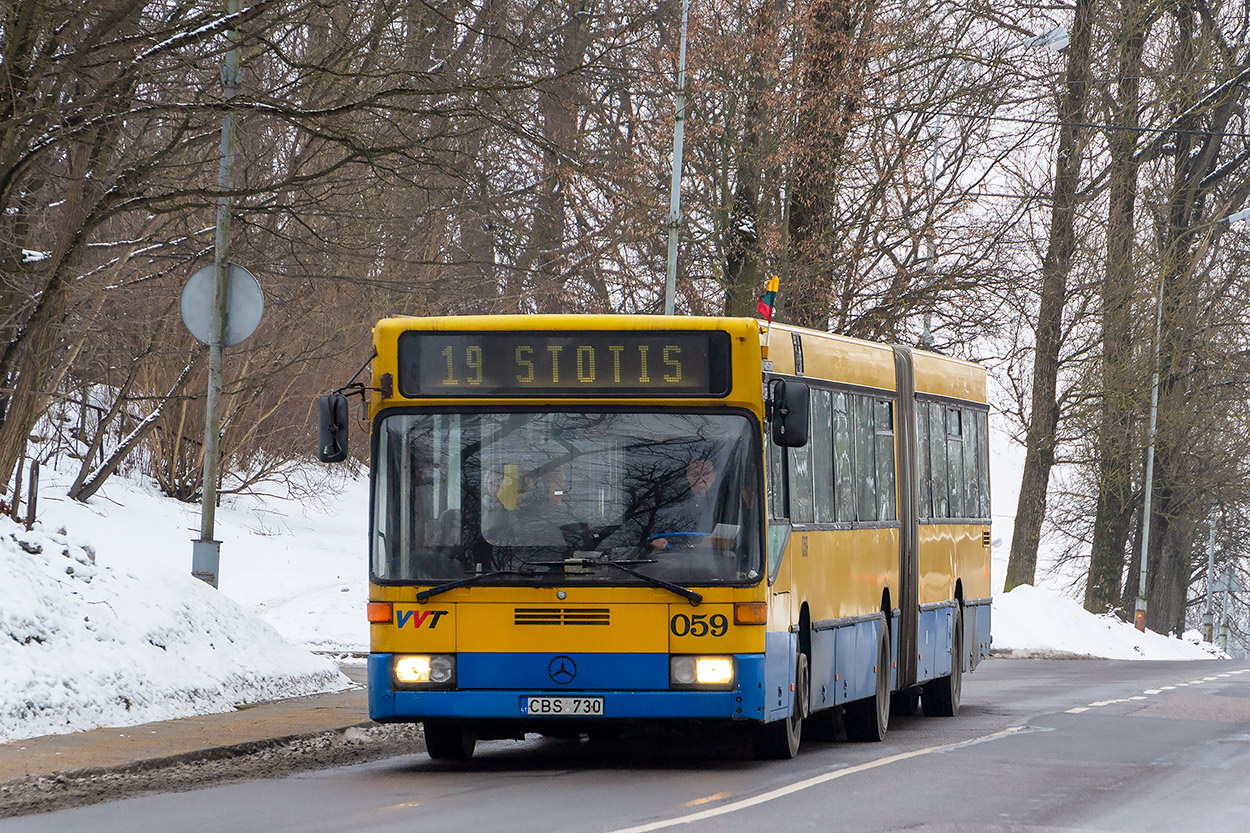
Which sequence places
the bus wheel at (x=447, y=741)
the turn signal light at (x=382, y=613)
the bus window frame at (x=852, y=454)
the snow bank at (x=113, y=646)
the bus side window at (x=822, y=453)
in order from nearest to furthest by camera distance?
the turn signal light at (x=382, y=613) < the bus wheel at (x=447, y=741) < the bus window frame at (x=852, y=454) < the snow bank at (x=113, y=646) < the bus side window at (x=822, y=453)

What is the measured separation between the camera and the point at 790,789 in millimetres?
11438

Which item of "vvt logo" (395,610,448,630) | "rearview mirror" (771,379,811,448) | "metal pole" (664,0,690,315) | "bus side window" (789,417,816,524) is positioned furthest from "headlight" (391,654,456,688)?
"metal pole" (664,0,690,315)

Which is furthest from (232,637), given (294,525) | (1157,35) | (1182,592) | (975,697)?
(1182,592)

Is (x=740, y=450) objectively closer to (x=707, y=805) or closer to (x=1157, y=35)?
(x=707, y=805)

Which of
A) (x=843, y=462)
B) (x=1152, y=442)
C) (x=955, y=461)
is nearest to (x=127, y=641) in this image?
(x=843, y=462)

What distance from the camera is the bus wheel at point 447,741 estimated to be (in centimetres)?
1305

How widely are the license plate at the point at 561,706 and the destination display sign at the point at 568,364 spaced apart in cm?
182

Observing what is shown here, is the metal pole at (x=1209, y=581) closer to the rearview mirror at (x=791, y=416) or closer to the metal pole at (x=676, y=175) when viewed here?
the metal pole at (x=676, y=175)

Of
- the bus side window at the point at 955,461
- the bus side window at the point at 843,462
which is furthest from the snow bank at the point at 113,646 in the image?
the bus side window at the point at 955,461

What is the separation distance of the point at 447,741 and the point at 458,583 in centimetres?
168

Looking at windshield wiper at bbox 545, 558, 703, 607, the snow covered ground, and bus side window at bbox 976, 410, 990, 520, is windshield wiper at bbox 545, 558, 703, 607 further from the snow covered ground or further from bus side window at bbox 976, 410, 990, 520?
bus side window at bbox 976, 410, 990, 520

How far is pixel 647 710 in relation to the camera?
11898 millimetres

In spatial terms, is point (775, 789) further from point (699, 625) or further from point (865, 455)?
point (865, 455)

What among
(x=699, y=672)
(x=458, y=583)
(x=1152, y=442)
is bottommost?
(x=699, y=672)
